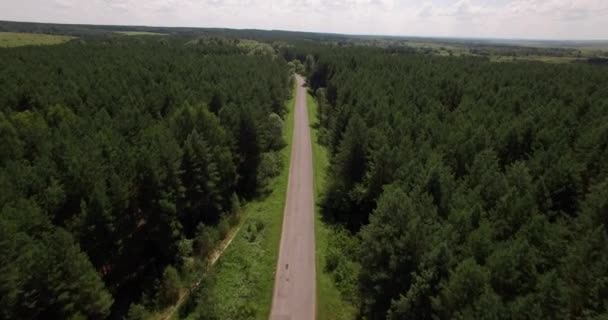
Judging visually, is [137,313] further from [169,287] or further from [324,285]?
[324,285]

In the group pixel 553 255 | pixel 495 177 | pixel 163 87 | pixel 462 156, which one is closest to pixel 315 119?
pixel 163 87

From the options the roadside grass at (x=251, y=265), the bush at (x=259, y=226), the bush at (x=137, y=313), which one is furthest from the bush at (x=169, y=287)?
the bush at (x=259, y=226)

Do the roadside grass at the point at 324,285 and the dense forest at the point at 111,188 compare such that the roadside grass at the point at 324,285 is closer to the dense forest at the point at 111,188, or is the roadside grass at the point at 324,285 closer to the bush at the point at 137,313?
the dense forest at the point at 111,188

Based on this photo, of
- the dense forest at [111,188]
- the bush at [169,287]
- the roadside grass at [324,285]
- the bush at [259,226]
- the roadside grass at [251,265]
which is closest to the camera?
the dense forest at [111,188]

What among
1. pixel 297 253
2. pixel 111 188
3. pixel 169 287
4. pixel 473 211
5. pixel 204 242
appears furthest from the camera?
pixel 204 242

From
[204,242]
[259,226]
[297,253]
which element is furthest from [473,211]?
[204,242]

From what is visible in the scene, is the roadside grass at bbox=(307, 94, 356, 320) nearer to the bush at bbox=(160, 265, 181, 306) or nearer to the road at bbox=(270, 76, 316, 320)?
the road at bbox=(270, 76, 316, 320)

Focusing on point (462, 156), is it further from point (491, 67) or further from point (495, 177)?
point (491, 67)

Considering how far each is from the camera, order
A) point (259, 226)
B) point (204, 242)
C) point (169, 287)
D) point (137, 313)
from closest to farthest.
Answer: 1. point (137, 313)
2. point (169, 287)
3. point (204, 242)
4. point (259, 226)
